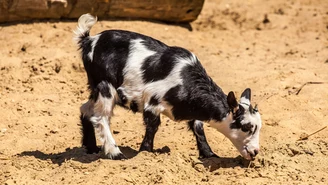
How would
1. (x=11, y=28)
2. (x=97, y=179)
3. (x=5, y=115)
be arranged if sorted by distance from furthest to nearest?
(x=11, y=28), (x=5, y=115), (x=97, y=179)

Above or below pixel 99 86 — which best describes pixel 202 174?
below

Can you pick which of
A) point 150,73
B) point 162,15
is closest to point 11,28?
point 162,15

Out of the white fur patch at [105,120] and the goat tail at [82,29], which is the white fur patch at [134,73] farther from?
the goat tail at [82,29]

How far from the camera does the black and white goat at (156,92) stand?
7.88 meters

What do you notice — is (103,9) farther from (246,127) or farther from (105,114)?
(246,127)

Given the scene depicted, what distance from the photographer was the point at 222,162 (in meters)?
7.90

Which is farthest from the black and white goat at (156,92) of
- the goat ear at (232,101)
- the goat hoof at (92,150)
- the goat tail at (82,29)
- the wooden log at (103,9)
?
the wooden log at (103,9)

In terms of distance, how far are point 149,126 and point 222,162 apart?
0.92 metres

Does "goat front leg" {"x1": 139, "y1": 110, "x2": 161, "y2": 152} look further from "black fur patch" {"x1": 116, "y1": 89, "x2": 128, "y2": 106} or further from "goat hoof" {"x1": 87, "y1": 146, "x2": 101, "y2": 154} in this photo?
"goat hoof" {"x1": 87, "y1": 146, "x2": 101, "y2": 154}

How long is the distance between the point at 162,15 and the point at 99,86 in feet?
14.6

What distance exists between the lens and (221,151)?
863 centimetres

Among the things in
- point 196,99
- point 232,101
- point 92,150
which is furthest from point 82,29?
point 232,101

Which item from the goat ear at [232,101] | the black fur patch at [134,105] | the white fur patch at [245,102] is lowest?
the black fur patch at [134,105]

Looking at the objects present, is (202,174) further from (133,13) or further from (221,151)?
(133,13)
